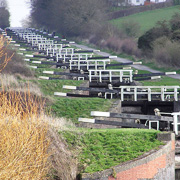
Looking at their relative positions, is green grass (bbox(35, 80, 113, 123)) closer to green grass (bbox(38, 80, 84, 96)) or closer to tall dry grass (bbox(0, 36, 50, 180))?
green grass (bbox(38, 80, 84, 96))

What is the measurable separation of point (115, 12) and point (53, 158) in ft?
260

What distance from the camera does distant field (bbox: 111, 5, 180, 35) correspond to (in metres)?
78.0

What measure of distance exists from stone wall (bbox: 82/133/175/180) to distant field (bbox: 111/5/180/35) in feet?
183

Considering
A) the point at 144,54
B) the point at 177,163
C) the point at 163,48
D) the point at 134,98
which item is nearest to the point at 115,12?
the point at 144,54

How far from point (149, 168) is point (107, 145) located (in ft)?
5.35

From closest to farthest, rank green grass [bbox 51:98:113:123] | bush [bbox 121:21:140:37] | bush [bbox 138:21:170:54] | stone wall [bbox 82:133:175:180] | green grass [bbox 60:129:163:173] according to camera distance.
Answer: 1. stone wall [bbox 82:133:175:180]
2. green grass [bbox 60:129:163:173]
3. green grass [bbox 51:98:113:123]
4. bush [bbox 138:21:170:54]
5. bush [bbox 121:21:140:37]

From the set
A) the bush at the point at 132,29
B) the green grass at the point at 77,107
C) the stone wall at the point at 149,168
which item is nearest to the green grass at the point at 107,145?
the stone wall at the point at 149,168

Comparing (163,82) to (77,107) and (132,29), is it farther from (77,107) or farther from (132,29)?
(132,29)

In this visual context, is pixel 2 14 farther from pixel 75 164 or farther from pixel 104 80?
pixel 75 164

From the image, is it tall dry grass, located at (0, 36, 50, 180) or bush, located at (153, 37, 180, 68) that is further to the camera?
bush, located at (153, 37, 180, 68)

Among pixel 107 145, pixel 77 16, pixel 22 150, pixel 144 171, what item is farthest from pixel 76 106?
pixel 77 16

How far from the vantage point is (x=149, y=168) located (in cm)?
1772

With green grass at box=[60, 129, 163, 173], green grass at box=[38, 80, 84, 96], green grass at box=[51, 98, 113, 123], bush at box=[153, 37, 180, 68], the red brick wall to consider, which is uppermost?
bush at box=[153, 37, 180, 68]

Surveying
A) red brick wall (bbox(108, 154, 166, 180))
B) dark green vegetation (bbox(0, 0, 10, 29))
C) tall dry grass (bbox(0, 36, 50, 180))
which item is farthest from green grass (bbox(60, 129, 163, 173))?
dark green vegetation (bbox(0, 0, 10, 29))
